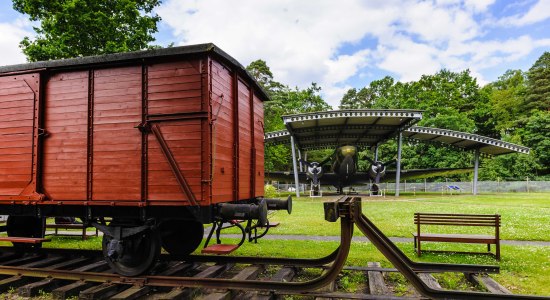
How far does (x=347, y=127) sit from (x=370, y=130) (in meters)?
2.49

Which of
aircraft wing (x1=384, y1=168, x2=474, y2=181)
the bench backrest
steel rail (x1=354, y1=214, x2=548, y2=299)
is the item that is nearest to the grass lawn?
the bench backrest

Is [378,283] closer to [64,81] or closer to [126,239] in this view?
[126,239]

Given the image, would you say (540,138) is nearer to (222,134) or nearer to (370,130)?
(370,130)

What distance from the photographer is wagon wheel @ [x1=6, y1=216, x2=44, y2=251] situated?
7.36 metres

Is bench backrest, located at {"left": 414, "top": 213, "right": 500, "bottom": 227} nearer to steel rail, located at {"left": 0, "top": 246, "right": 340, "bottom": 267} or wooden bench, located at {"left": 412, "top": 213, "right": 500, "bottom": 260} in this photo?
wooden bench, located at {"left": 412, "top": 213, "right": 500, "bottom": 260}

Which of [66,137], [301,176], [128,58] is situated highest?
[128,58]

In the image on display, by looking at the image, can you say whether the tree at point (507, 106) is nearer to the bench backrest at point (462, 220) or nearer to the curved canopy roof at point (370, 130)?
the curved canopy roof at point (370, 130)

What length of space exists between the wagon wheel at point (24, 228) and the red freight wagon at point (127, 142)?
1.77 meters

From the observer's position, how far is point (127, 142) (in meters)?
5.27

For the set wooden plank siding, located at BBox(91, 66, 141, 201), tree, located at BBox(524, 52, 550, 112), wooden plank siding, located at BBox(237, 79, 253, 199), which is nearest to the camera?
wooden plank siding, located at BBox(91, 66, 141, 201)

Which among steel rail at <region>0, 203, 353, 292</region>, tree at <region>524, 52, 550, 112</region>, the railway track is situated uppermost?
tree at <region>524, 52, 550, 112</region>

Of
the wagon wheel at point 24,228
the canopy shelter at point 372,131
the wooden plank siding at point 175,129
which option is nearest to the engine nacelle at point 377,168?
the canopy shelter at point 372,131

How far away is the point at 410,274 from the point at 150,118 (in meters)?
4.02

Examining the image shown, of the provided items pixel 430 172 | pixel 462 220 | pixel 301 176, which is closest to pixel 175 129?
pixel 462 220
